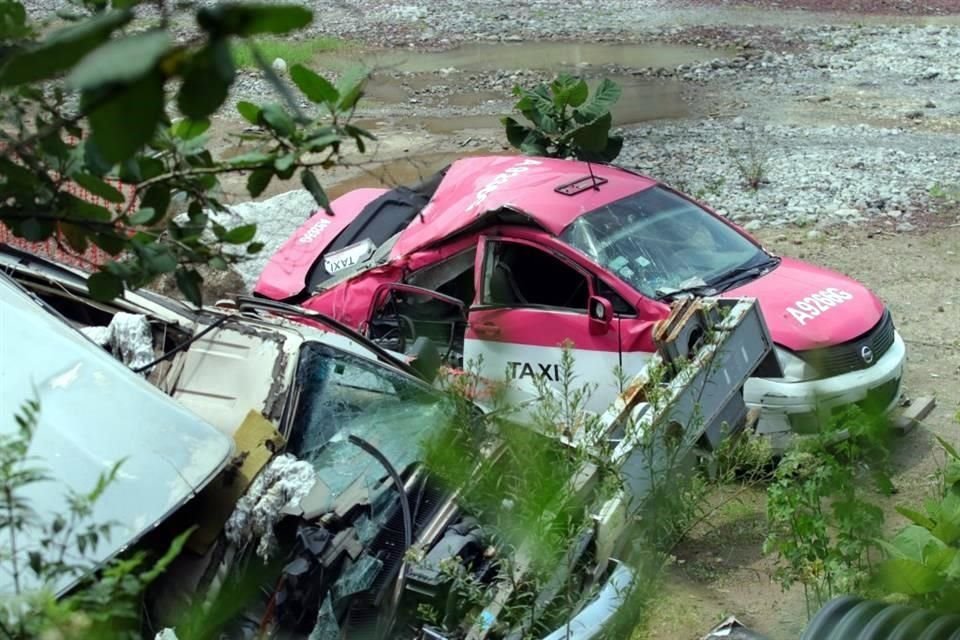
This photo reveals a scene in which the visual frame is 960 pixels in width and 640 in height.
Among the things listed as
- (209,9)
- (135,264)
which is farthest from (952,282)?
(209,9)

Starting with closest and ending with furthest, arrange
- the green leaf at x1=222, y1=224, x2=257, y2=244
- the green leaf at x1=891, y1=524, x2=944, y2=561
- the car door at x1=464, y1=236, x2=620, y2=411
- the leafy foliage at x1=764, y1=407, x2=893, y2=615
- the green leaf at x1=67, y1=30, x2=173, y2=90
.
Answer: the green leaf at x1=67, y1=30, x2=173, y2=90
the green leaf at x1=222, y1=224, x2=257, y2=244
the leafy foliage at x1=764, y1=407, x2=893, y2=615
the green leaf at x1=891, y1=524, x2=944, y2=561
the car door at x1=464, y1=236, x2=620, y2=411

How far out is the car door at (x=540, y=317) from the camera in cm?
715

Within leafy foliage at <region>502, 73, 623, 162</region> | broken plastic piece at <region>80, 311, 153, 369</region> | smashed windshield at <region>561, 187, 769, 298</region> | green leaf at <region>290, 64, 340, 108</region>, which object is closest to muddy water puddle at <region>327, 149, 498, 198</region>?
leafy foliage at <region>502, 73, 623, 162</region>

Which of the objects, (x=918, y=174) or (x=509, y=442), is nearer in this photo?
(x=509, y=442)

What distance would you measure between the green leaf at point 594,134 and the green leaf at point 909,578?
17.1ft

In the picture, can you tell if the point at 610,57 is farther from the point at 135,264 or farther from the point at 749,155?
the point at 135,264

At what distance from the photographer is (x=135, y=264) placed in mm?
2457

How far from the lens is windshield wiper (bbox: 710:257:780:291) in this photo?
7.59 metres

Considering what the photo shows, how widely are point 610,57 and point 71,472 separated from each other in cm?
1761

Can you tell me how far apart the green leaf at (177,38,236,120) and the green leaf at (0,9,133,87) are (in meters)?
0.09

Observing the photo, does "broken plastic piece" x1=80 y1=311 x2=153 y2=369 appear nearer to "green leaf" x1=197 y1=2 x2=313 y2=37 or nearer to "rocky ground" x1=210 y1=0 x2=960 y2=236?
"green leaf" x1=197 y1=2 x2=313 y2=37

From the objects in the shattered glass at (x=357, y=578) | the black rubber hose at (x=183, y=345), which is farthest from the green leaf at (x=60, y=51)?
the black rubber hose at (x=183, y=345)

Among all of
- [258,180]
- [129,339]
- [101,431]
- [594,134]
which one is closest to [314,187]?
[258,180]

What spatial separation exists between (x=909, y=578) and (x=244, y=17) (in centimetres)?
319
